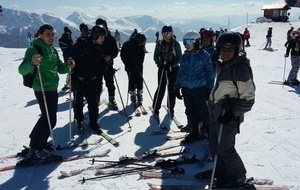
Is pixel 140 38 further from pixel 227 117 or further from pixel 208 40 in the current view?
pixel 227 117

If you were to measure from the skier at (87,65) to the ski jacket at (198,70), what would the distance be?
6.00 ft

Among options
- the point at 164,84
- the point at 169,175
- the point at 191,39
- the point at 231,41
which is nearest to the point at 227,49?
the point at 231,41

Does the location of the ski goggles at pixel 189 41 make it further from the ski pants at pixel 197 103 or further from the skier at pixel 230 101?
the skier at pixel 230 101

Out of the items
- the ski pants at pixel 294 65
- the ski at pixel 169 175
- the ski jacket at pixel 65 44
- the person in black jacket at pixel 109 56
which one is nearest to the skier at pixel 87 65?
the person in black jacket at pixel 109 56

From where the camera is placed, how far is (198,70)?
5.36m

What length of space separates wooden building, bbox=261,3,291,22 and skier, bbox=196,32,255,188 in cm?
5479

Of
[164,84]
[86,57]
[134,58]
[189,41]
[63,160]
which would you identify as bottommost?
[63,160]

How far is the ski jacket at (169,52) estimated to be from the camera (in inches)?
271

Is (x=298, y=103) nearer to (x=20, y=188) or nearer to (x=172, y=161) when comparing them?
(x=172, y=161)

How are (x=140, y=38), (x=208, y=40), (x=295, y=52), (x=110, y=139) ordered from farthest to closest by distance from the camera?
(x=295, y=52)
(x=140, y=38)
(x=208, y=40)
(x=110, y=139)

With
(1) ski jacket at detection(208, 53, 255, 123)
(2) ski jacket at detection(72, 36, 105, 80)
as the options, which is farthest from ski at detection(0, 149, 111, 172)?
(1) ski jacket at detection(208, 53, 255, 123)

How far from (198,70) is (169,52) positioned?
170 centimetres

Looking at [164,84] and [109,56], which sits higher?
[109,56]

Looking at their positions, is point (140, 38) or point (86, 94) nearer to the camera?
point (86, 94)
